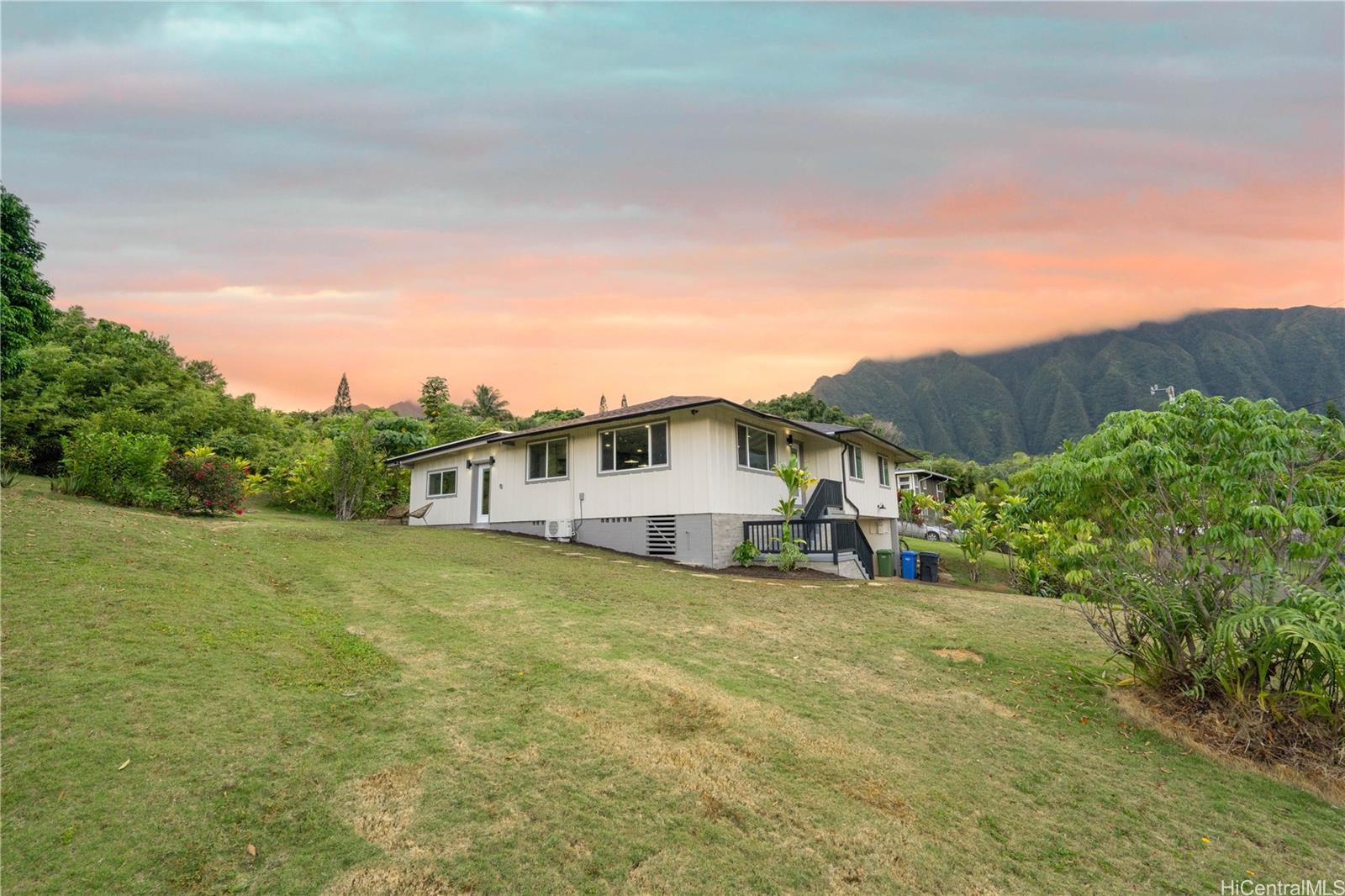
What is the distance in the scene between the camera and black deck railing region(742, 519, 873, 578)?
47.3ft

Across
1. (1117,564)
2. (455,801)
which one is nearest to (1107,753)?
(1117,564)

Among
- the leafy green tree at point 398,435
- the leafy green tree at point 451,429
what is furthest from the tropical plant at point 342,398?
the leafy green tree at point 398,435

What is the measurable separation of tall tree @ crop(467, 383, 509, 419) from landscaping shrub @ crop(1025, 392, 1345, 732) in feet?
187

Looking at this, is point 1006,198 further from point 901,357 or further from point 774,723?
point 901,357

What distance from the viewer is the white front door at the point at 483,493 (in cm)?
1995

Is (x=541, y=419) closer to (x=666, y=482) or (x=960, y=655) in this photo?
(x=666, y=482)

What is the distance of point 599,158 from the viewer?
16.1 metres

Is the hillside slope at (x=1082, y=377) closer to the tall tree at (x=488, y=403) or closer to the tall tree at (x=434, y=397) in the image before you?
the tall tree at (x=488, y=403)

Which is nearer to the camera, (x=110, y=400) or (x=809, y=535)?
(x=809, y=535)

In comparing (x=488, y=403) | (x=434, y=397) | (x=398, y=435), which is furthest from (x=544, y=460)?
(x=488, y=403)

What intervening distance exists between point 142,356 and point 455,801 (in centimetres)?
3809

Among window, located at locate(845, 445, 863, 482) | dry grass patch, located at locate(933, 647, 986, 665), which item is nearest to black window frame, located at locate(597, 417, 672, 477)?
dry grass patch, located at locate(933, 647, 986, 665)

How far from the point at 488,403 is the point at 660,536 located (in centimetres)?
4919

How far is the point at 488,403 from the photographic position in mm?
59750
